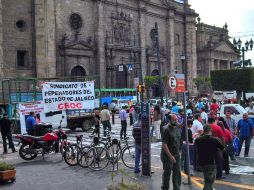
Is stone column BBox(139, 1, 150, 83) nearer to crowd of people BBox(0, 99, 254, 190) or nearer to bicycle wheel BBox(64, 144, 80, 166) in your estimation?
crowd of people BBox(0, 99, 254, 190)

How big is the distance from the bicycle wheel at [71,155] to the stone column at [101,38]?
32.5 meters

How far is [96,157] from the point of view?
1209cm

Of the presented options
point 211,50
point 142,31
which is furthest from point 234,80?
point 211,50

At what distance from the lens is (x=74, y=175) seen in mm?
11211

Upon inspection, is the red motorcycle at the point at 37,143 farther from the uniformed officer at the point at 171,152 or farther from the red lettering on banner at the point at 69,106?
the red lettering on banner at the point at 69,106

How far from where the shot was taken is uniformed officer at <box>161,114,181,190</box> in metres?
8.61

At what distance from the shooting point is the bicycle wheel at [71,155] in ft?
41.7

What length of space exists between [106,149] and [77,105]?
10693 mm

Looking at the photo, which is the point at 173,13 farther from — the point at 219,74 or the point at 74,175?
the point at 74,175

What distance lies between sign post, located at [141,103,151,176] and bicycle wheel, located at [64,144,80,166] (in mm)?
2601

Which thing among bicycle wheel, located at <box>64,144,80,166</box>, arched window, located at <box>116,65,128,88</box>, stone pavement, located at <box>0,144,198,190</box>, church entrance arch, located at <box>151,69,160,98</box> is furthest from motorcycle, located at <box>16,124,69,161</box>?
church entrance arch, located at <box>151,69,160,98</box>

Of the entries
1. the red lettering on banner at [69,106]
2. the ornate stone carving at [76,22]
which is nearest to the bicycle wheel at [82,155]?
the red lettering on banner at [69,106]

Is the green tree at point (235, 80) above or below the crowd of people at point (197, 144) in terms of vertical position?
above

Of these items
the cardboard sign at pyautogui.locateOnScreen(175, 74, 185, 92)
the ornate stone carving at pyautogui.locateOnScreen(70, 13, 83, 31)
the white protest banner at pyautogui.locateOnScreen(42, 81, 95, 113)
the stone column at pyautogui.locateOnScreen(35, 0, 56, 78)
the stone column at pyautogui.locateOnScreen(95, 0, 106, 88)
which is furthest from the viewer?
the stone column at pyautogui.locateOnScreen(95, 0, 106, 88)
